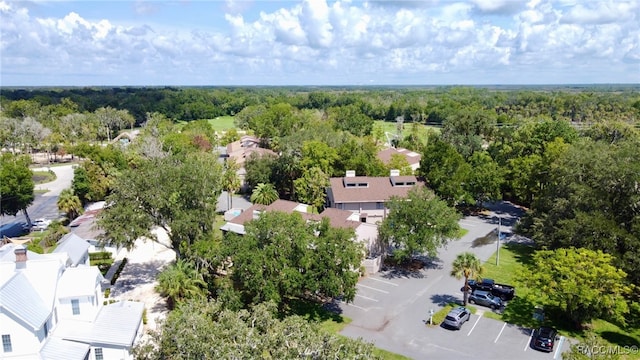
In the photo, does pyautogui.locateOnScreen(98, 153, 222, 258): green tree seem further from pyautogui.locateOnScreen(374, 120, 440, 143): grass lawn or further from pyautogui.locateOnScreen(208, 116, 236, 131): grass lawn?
pyautogui.locateOnScreen(208, 116, 236, 131): grass lawn

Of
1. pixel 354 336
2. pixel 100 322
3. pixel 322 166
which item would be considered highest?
pixel 322 166

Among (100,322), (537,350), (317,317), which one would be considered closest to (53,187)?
(100,322)

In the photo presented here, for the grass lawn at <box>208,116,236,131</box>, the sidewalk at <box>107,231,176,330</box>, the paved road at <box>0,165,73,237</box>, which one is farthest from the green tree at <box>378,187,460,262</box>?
the grass lawn at <box>208,116,236,131</box>

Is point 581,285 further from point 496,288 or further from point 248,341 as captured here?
point 248,341

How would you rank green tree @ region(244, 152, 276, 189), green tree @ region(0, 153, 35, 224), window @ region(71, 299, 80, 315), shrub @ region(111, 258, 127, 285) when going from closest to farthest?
1. window @ region(71, 299, 80, 315)
2. shrub @ region(111, 258, 127, 285)
3. green tree @ region(0, 153, 35, 224)
4. green tree @ region(244, 152, 276, 189)

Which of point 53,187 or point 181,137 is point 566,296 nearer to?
point 181,137

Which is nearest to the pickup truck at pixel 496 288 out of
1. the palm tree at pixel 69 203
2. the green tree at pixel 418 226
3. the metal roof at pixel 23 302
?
the green tree at pixel 418 226
